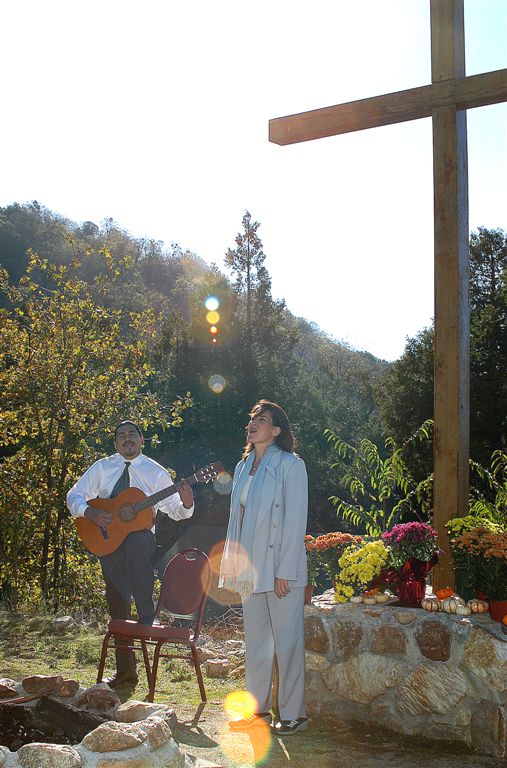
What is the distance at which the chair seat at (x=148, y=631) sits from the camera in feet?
15.7

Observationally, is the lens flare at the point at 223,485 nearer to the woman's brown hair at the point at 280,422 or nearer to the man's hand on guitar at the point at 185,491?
the man's hand on guitar at the point at 185,491

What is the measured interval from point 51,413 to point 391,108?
18.5ft

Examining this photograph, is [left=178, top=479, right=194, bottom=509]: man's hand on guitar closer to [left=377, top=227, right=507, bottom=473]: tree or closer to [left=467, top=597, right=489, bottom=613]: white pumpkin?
[left=467, top=597, right=489, bottom=613]: white pumpkin

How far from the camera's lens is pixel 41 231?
4553 centimetres

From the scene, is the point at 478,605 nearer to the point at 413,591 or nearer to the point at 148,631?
the point at 413,591

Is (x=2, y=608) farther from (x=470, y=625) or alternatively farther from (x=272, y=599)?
(x=470, y=625)

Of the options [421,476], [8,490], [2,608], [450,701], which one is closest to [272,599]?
[450,701]

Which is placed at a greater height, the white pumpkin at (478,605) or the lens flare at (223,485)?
the lens flare at (223,485)

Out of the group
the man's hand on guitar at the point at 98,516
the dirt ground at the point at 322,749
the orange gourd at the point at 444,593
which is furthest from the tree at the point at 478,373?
the dirt ground at the point at 322,749

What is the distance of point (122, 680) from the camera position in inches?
211

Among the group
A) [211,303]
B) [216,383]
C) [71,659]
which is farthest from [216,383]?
[71,659]

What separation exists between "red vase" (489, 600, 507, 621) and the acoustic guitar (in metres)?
1.86

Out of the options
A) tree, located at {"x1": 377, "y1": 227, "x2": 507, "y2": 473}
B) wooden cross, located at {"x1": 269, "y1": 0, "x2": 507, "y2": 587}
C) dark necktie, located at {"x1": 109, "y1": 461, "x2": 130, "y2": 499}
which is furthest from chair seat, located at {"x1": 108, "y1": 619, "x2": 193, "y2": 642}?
tree, located at {"x1": 377, "y1": 227, "x2": 507, "y2": 473}

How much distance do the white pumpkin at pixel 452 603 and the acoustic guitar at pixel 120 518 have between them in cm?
163
